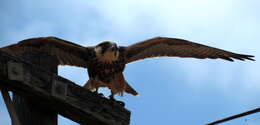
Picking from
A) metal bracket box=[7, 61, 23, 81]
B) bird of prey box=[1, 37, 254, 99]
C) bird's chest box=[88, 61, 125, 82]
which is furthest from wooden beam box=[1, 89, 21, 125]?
bird's chest box=[88, 61, 125, 82]

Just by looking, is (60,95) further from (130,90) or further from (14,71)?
(130,90)

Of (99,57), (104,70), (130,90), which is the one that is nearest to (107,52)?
(99,57)

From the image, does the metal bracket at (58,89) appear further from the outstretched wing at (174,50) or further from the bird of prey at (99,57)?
the outstretched wing at (174,50)

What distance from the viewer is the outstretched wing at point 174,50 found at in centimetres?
762

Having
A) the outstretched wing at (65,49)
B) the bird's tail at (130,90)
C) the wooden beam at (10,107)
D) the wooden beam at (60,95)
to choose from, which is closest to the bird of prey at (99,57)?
the outstretched wing at (65,49)

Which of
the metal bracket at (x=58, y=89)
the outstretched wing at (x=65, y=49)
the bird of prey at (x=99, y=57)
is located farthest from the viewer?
the bird of prey at (x=99, y=57)

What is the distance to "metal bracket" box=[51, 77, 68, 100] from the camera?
404 cm

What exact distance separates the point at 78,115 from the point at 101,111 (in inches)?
8.6

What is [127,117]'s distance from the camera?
4645 millimetres

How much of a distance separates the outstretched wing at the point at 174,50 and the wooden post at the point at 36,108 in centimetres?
327

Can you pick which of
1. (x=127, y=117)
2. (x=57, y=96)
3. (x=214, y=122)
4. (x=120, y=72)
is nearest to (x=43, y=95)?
(x=57, y=96)

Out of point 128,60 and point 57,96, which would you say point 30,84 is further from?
point 128,60

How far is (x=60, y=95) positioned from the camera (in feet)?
13.4

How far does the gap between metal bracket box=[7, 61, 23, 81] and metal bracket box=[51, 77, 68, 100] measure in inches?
12.6
